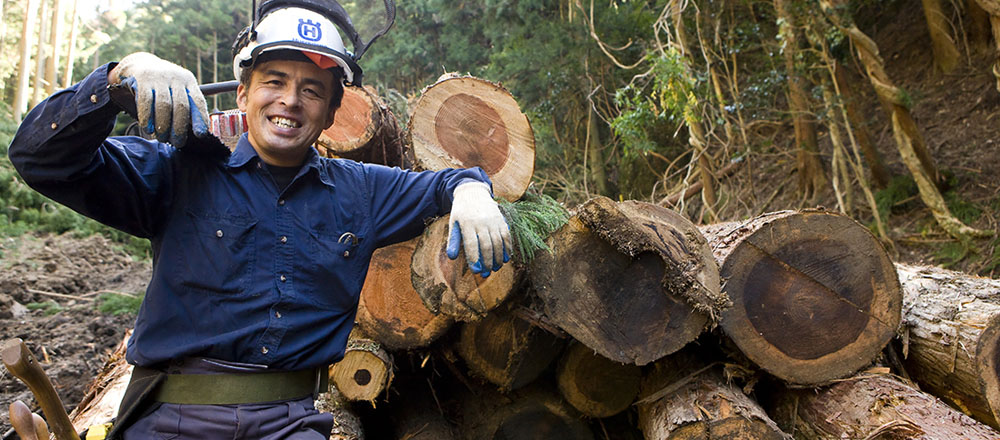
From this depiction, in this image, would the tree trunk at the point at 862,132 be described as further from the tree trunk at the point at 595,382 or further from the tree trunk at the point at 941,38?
the tree trunk at the point at 595,382

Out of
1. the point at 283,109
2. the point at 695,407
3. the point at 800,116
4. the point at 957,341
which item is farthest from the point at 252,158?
the point at 800,116

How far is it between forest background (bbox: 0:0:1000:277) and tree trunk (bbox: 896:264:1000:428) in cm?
282

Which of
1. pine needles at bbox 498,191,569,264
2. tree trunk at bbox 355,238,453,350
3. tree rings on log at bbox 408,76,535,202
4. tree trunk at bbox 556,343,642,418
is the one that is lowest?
tree trunk at bbox 556,343,642,418

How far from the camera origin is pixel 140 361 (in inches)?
63.9

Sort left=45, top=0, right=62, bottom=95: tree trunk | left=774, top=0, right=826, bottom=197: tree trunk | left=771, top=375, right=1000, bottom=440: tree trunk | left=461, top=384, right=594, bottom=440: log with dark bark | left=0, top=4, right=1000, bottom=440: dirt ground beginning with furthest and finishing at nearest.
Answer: left=45, top=0, right=62, bottom=95: tree trunk < left=774, top=0, right=826, bottom=197: tree trunk < left=0, top=4, right=1000, bottom=440: dirt ground < left=461, top=384, right=594, bottom=440: log with dark bark < left=771, top=375, right=1000, bottom=440: tree trunk

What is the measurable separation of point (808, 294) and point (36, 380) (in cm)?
254

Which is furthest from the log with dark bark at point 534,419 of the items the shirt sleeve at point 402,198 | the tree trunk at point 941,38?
the tree trunk at point 941,38

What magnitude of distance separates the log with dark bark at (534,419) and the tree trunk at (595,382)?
120 millimetres

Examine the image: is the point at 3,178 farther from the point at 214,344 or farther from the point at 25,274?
the point at 214,344

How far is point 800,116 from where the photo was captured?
6.82 metres

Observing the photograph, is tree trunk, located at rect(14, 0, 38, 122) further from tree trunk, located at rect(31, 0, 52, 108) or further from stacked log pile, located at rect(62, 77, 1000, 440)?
stacked log pile, located at rect(62, 77, 1000, 440)

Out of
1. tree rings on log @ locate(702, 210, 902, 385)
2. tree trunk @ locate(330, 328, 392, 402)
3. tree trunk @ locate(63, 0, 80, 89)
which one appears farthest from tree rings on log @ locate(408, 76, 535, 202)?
tree trunk @ locate(63, 0, 80, 89)

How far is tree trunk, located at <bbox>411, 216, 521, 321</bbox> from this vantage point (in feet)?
7.34

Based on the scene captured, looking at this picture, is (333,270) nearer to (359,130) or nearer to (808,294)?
(359,130)
